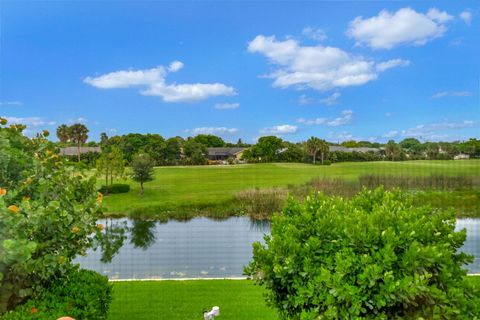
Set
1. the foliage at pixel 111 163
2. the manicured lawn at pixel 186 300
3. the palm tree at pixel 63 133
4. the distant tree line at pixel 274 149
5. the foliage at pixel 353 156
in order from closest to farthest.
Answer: the manicured lawn at pixel 186 300
the foliage at pixel 111 163
the palm tree at pixel 63 133
the distant tree line at pixel 274 149
the foliage at pixel 353 156

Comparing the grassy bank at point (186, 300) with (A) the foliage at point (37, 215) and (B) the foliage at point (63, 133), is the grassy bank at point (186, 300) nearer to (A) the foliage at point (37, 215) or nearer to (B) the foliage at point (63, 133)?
(A) the foliage at point (37, 215)

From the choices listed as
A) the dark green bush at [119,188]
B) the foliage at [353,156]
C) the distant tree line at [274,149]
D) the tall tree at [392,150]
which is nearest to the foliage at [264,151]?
the distant tree line at [274,149]

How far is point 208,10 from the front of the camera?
610cm

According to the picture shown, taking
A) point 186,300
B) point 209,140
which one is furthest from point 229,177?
point 186,300

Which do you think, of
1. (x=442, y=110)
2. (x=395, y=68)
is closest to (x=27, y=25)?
(x=395, y=68)

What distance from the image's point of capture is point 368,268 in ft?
4.24

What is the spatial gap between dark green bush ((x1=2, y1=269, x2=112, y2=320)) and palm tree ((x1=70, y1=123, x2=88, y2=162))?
5.40 meters

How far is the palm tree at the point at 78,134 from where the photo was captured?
6879mm

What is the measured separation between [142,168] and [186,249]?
2.13 m

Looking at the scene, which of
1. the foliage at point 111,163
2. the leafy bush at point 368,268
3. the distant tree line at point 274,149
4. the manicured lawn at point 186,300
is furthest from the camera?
the distant tree line at point 274,149

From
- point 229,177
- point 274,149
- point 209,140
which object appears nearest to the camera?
point 274,149

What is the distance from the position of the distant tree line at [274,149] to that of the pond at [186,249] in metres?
1.25

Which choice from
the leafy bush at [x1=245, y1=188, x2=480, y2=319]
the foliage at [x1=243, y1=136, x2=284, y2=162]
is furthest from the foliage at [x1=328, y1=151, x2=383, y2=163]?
the leafy bush at [x1=245, y1=188, x2=480, y2=319]

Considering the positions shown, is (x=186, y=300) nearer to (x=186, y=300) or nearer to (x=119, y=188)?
(x=186, y=300)
